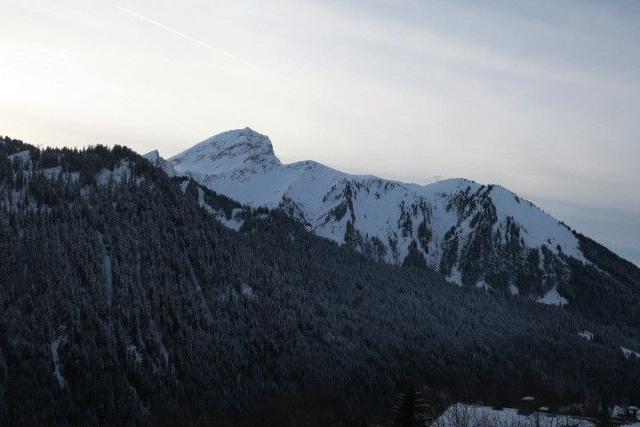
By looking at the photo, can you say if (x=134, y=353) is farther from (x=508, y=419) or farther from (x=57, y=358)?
(x=508, y=419)

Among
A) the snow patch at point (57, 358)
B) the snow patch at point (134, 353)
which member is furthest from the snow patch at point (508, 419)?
the snow patch at point (57, 358)

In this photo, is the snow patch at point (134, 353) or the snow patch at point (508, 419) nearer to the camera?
the snow patch at point (508, 419)

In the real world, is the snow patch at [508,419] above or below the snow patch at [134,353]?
above

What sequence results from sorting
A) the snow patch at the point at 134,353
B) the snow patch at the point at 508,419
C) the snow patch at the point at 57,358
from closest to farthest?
the snow patch at the point at 508,419, the snow patch at the point at 57,358, the snow patch at the point at 134,353

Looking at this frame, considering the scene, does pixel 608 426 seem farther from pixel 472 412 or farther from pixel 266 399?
pixel 266 399

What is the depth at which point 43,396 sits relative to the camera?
6304 inches

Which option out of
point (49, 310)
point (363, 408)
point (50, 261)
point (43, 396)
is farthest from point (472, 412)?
point (50, 261)

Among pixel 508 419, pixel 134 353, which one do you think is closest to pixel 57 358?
pixel 134 353

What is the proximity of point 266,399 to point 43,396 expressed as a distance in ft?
194

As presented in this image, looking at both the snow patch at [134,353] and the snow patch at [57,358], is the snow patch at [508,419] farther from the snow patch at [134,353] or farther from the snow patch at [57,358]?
the snow patch at [57,358]

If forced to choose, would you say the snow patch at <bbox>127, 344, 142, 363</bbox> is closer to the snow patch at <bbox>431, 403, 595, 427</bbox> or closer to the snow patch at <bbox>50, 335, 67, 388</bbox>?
the snow patch at <bbox>50, 335, 67, 388</bbox>

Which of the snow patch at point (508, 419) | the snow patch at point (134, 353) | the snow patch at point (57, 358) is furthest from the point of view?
the snow patch at point (134, 353)

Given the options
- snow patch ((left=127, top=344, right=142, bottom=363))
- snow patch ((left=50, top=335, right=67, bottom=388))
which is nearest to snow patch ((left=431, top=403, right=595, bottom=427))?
snow patch ((left=127, top=344, right=142, bottom=363))

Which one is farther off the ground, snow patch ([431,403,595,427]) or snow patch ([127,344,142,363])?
snow patch ([431,403,595,427])
